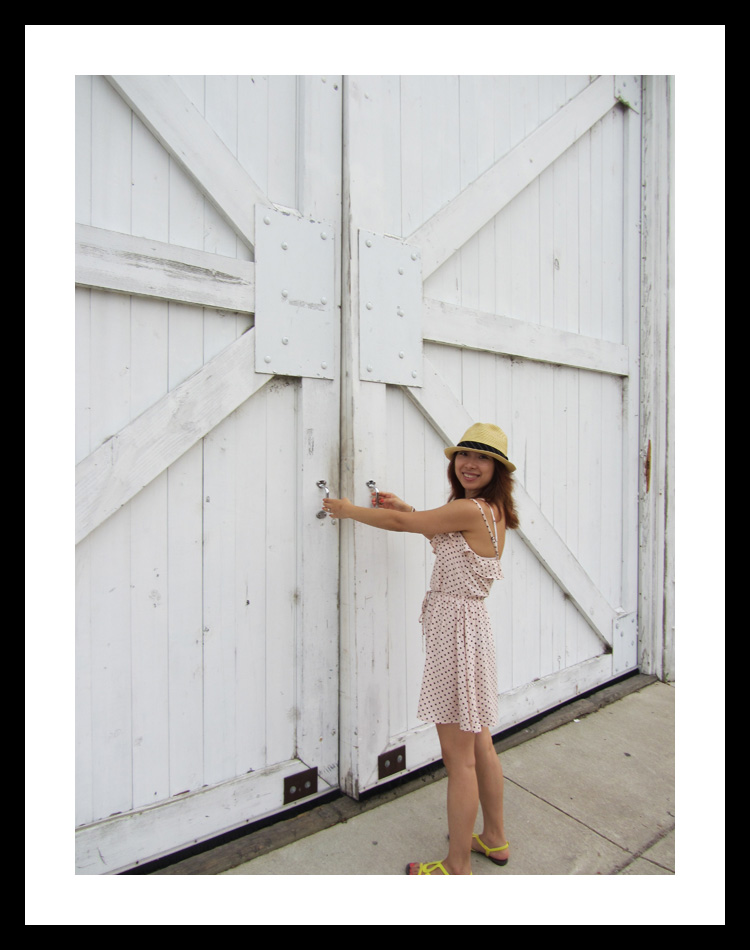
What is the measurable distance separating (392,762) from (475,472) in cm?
134

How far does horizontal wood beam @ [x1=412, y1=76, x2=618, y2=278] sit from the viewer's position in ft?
8.37

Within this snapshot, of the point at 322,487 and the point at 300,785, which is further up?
the point at 322,487

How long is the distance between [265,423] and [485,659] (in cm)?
117

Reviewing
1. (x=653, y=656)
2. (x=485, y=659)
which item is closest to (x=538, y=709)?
(x=653, y=656)

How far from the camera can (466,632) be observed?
6.27 ft

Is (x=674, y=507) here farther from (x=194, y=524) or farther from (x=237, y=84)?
(x=237, y=84)

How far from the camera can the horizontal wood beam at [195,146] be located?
1.83 meters

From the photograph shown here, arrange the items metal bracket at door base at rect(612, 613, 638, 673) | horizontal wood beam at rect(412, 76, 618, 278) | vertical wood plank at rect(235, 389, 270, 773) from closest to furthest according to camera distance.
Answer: vertical wood plank at rect(235, 389, 270, 773)
horizontal wood beam at rect(412, 76, 618, 278)
metal bracket at door base at rect(612, 613, 638, 673)

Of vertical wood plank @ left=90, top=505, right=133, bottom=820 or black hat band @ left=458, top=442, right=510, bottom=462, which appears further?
black hat band @ left=458, top=442, right=510, bottom=462

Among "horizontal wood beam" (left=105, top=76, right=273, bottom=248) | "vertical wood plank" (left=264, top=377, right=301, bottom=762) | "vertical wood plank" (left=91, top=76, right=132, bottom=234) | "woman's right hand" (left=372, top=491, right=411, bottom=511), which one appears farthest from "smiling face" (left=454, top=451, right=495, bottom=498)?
"vertical wood plank" (left=91, top=76, right=132, bottom=234)

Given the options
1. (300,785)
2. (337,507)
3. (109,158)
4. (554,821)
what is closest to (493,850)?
(554,821)

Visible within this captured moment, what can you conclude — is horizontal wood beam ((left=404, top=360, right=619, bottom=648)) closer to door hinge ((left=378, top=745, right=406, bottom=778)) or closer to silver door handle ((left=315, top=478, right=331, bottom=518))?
silver door handle ((left=315, top=478, right=331, bottom=518))

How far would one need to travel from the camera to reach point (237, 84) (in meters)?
2.04

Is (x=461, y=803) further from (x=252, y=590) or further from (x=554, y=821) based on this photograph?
(x=252, y=590)
